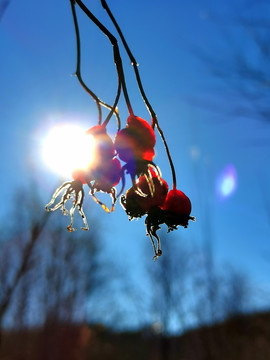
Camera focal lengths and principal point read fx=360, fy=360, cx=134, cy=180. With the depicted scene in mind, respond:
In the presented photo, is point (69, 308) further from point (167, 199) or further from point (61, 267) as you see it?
point (167, 199)

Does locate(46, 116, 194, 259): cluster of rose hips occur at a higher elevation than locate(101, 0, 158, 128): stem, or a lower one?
lower

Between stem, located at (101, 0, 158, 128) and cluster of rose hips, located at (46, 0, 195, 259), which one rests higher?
stem, located at (101, 0, 158, 128)

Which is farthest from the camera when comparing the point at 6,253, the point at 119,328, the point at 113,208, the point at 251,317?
the point at 119,328

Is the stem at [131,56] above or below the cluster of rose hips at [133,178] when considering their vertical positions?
above

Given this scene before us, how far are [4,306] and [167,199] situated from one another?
129 centimetres

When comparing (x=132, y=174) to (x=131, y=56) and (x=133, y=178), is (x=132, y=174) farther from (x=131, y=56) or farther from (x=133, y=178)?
(x=131, y=56)

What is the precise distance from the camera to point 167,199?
2.77 feet

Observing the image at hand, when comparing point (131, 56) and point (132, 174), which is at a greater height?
point (131, 56)

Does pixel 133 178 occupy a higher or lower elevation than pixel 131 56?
lower

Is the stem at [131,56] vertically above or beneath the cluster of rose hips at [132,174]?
above

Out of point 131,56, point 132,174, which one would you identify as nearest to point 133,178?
point 132,174

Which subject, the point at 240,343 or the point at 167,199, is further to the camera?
the point at 240,343

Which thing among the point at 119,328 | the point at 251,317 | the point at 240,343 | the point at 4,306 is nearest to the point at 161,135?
the point at 4,306

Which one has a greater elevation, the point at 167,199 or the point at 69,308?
the point at 69,308
